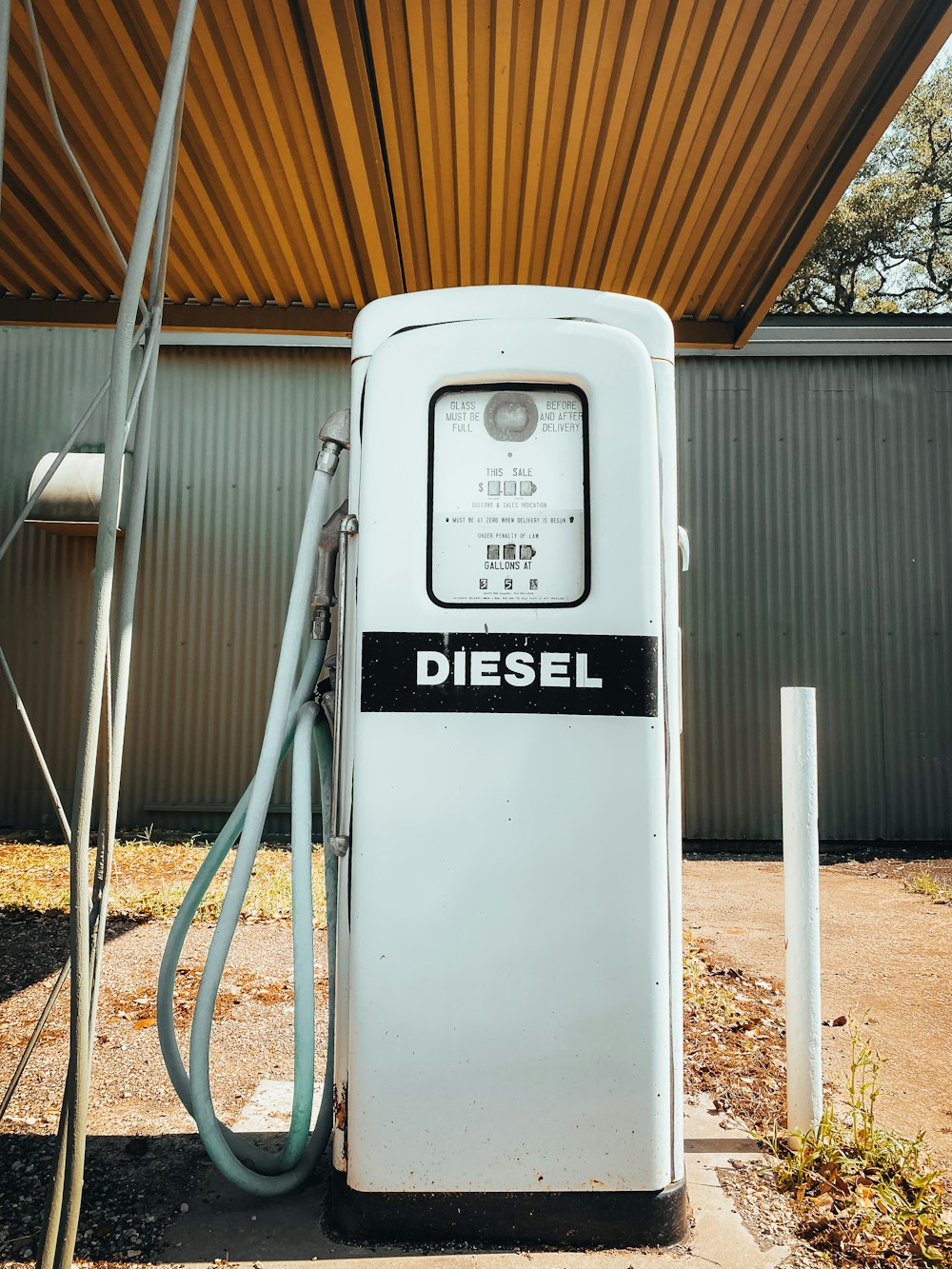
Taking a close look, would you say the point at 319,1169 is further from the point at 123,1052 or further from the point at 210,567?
the point at 210,567

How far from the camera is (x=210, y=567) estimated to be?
7.93 metres

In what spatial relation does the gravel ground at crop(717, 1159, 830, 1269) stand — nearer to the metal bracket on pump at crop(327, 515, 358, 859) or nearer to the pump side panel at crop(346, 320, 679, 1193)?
the pump side panel at crop(346, 320, 679, 1193)

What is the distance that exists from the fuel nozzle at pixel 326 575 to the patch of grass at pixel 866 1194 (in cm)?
168

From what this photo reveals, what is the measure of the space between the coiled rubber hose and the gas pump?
0.07 ft

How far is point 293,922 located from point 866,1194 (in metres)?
1.50

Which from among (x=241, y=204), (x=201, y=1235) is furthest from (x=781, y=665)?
(x=201, y=1235)

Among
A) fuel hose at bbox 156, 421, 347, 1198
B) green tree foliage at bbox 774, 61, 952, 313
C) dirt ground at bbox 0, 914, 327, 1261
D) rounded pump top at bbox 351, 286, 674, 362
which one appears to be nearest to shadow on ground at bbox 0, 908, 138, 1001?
dirt ground at bbox 0, 914, 327, 1261

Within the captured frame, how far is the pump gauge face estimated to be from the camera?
215 centimetres

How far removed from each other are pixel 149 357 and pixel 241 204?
2.23 m

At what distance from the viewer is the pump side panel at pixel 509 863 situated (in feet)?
6.59

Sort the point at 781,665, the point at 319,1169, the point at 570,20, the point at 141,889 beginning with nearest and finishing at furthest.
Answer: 1. the point at 319,1169
2. the point at 570,20
3. the point at 141,889
4. the point at 781,665

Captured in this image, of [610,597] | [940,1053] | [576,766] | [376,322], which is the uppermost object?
[376,322]

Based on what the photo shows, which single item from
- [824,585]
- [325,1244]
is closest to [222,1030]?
[325,1244]

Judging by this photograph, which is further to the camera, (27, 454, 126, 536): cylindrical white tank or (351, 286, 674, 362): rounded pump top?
(27, 454, 126, 536): cylindrical white tank
